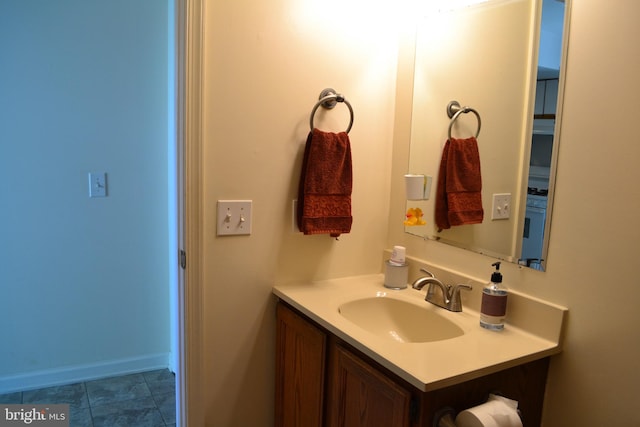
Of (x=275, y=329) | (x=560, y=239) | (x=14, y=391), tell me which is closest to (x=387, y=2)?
(x=560, y=239)

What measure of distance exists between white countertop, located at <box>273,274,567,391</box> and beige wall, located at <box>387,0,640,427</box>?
0.19 ft

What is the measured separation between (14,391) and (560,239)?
2.62m

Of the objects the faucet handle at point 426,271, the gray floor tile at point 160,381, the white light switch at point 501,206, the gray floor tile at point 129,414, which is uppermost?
the white light switch at point 501,206

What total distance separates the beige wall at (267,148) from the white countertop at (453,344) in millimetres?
189

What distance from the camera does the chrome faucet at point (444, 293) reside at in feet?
4.82

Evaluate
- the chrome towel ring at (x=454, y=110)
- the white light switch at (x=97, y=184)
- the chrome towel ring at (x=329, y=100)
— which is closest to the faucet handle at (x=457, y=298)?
the chrome towel ring at (x=454, y=110)

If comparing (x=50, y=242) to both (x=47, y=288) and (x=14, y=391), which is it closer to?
(x=47, y=288)

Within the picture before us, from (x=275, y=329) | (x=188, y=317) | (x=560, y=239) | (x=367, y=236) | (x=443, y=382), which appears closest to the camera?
(x=443, y=382)

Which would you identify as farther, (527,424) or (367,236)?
(367,236)

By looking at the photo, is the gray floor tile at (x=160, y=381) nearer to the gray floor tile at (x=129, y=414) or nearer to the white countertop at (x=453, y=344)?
the gray floor tile at (x=129, y=414)

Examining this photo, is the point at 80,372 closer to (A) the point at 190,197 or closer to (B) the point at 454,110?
(A) the point at 190,197

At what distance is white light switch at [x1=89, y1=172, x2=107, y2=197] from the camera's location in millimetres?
2344

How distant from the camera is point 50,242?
2.32 m

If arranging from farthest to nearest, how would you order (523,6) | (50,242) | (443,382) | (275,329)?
(50,242)
(275,329)
(523,6)
(443,382)
